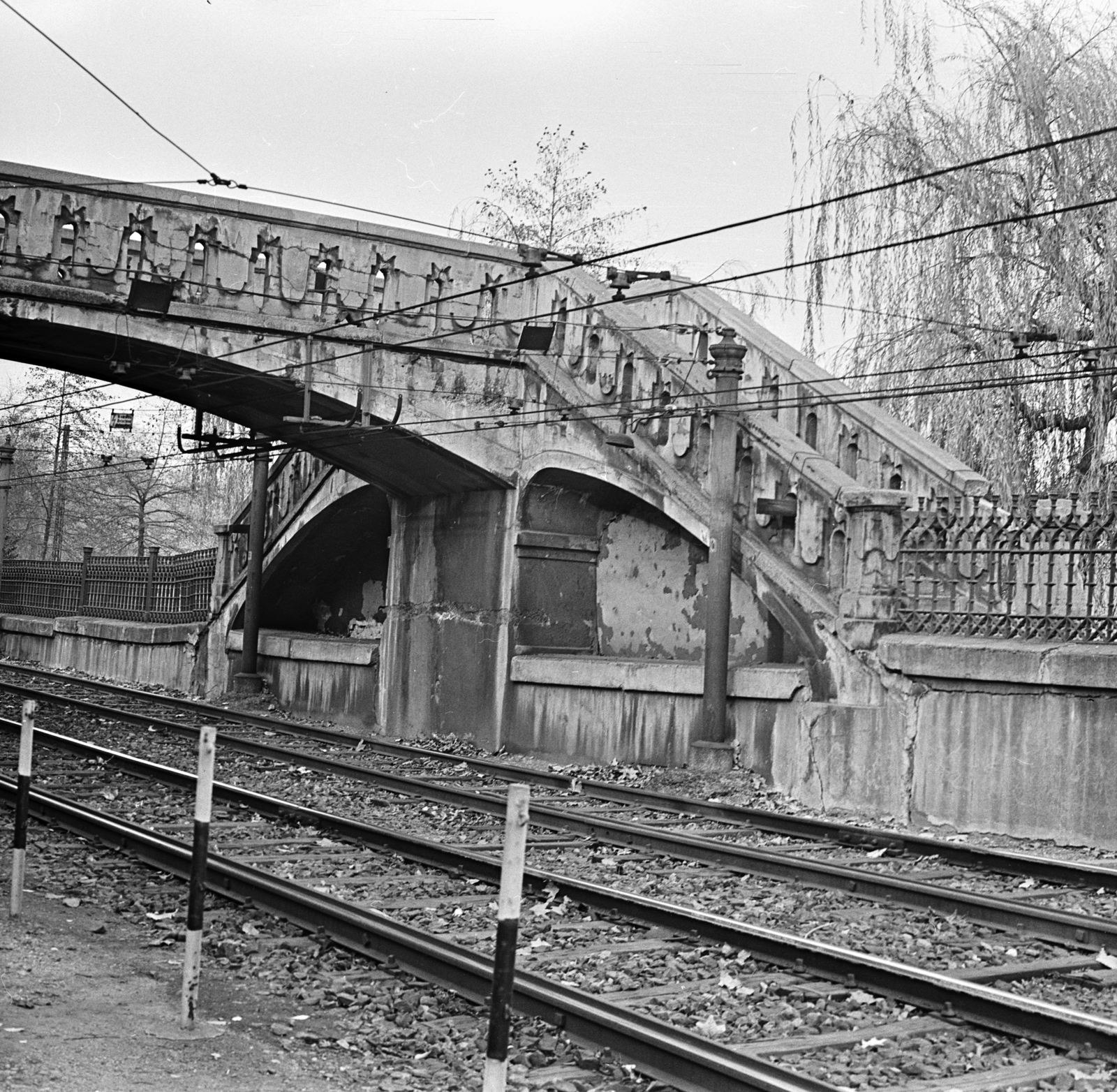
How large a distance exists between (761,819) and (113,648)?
23248 mm

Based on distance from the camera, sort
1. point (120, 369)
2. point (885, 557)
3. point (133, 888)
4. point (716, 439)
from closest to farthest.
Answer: point (133, 888) → point (885, 557) → point (716, 439) → point (120, 369)

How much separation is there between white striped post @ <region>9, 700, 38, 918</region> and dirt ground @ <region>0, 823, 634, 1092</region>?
0.43ft

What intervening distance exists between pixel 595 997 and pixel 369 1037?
943 millimetres

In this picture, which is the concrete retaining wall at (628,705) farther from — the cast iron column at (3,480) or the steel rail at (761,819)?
the cast iron column at (3,480)

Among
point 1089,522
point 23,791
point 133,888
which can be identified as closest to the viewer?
point 23,791

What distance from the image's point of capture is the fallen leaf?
6098mm

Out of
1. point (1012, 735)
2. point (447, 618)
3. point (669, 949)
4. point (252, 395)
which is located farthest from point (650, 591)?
point (669, 949)

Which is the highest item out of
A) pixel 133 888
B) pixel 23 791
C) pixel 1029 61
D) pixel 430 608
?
pixel 1029 61

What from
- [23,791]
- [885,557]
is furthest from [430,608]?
[23,791]

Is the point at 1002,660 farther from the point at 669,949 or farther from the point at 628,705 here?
the point at 669,949

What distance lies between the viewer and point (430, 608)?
20.0 meters

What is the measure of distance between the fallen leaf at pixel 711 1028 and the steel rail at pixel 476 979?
0.97 feet

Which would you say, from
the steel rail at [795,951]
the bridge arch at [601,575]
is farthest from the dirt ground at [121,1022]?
the bridge arch at [601,575]

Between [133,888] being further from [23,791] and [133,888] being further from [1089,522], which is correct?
[1089,522]
